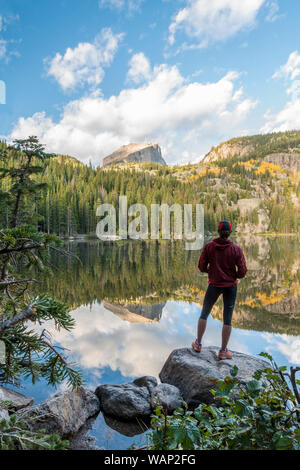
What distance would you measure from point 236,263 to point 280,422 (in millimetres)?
3336

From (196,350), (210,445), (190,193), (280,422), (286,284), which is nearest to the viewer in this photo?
(280,422)

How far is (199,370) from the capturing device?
183 inches

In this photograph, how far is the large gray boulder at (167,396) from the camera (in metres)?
4.09

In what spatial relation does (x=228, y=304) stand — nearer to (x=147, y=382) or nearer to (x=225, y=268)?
(x=225, y=268)

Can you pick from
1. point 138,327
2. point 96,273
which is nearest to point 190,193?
point 96,273

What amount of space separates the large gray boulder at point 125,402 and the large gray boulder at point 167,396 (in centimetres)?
16

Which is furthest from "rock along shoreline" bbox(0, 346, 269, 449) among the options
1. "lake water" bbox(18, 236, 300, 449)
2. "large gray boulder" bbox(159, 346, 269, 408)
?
"lake water" bbox(18, 236, 300, 449)

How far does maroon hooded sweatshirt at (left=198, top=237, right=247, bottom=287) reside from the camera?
4.68m

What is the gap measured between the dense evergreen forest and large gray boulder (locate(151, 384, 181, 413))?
5119mm

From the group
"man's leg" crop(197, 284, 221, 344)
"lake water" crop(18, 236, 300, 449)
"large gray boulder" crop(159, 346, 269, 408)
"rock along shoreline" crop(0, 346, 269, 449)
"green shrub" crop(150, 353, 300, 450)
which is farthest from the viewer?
"lake water" crop(18, 236, 300, 449)

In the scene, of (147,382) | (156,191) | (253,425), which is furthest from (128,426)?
(156,191)

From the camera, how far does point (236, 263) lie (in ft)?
15.4

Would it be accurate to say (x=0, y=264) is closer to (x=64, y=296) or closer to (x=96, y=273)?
(x=64, y=296)

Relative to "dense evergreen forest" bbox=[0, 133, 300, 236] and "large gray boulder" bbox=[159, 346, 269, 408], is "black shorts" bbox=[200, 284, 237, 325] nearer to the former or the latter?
"large gray boulder" bbox=[159, 346, 269, 408]
